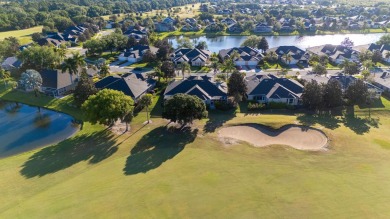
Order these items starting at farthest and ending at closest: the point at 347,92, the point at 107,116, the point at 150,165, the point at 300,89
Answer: the point at 300,89
the point at 347,92
the point at 107,116
the point at 150,165

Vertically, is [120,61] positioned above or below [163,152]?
above

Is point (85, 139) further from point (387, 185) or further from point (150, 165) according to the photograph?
point (387, 185)

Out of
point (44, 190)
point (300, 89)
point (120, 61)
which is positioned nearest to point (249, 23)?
point (120, 61)

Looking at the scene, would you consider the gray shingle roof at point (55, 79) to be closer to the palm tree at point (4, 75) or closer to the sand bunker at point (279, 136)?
the palm tree at point (4, 75)

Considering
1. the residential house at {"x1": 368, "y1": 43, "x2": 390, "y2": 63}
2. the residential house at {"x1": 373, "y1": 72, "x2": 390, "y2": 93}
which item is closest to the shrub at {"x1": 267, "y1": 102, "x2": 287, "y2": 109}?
the residential house at {"x1": 373, "y1": 72, "x2": 390, "y2": 93}

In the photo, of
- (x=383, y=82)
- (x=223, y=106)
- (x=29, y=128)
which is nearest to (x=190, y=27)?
(x=383, y=82)

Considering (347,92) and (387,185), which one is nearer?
(387,185)

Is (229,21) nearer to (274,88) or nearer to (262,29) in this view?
(262,29)

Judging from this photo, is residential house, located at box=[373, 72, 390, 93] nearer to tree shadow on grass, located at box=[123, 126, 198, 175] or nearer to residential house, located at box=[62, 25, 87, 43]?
tree shadow on grass, located at box=[123, 126, 198, 175]

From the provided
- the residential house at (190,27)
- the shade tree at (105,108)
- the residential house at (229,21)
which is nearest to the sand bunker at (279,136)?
the shade tree at (105,108)
